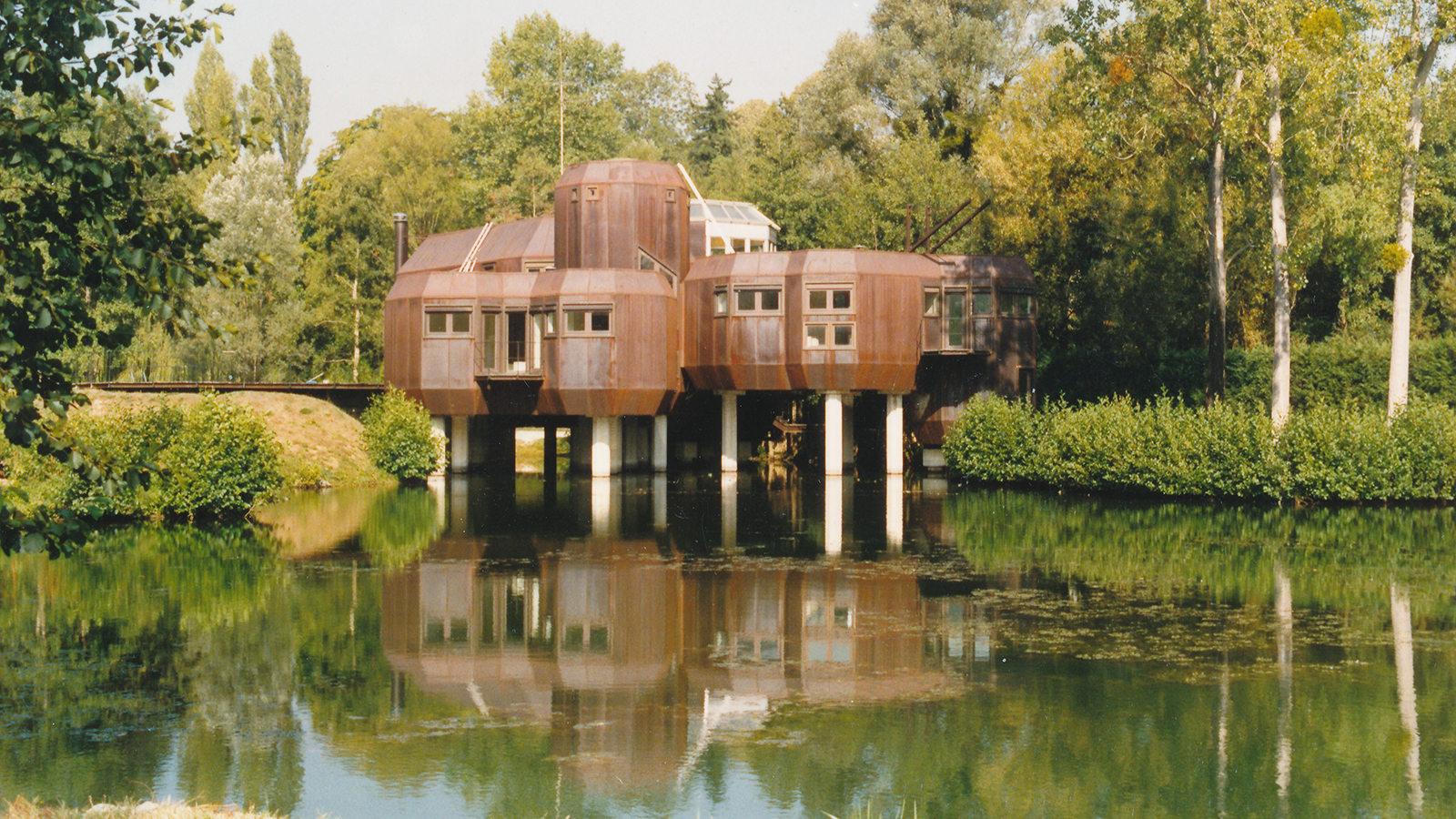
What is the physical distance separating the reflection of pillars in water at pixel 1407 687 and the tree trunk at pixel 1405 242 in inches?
569

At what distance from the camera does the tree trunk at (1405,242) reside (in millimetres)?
32812

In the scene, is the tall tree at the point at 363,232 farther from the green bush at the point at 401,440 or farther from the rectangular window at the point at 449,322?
the rectangular window at the point at 449,322

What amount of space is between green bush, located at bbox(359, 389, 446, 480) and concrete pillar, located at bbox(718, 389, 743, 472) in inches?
362

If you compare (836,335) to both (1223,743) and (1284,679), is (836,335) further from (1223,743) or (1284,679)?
(1223,743)

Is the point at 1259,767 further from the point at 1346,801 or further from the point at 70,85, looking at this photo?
the point at 70,85

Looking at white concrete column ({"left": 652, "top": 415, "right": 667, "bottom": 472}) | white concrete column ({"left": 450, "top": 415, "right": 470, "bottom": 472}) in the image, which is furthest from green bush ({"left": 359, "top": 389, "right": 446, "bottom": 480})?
white concrete column ({"left": 652, "top": 415, "right": 667, "bottom": 472})

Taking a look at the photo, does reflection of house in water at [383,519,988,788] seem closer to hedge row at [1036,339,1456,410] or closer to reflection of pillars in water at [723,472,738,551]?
reflection of pillars in water at [723,472,738,551]

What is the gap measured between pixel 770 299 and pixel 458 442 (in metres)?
11.4

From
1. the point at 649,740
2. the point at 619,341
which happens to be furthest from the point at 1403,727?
the point at 619,341

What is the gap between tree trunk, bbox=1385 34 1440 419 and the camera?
32.8 m

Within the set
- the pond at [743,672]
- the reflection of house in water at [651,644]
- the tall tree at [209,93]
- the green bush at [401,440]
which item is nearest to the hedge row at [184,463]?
the pond at [743,672]

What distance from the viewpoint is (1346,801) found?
10.9m

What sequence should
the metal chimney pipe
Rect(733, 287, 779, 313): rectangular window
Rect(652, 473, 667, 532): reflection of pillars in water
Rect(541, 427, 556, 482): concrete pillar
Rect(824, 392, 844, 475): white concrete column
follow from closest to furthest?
Rect(652, 473, 667, 532): reflection of pillars in water → Rect(733, 287, 779, 313): rectangular window → Rect(824, 392, 844, 475): white concrete column → Rect(541, 427, 556, 482): concrete pillar → the metal chimney pipe

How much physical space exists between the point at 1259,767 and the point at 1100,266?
35025 mm
